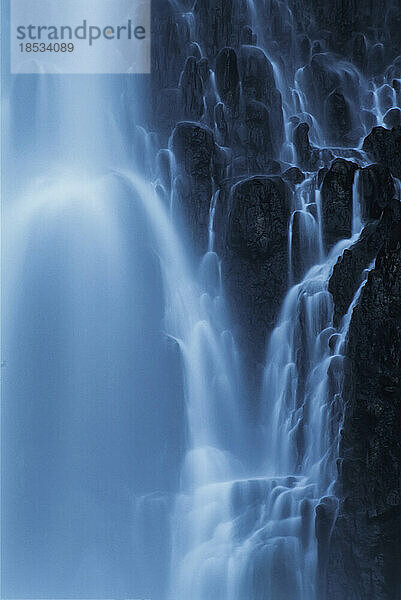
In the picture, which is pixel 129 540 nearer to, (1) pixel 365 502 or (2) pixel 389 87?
(1) pixel 365 502

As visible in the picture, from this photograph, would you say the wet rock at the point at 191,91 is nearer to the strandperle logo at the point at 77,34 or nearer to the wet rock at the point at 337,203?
the strandperle logo at the point at 77,34

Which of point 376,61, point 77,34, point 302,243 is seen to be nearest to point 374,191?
point 302,243

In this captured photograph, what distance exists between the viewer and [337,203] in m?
3.55

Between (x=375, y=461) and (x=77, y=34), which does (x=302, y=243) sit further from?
(x=77, y=34)

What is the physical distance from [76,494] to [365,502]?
1.29m

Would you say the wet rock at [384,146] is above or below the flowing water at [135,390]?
above

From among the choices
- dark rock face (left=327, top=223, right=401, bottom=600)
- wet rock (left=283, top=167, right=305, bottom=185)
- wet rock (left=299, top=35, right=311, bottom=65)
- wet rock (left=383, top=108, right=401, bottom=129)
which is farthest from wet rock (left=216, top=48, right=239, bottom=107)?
dark rock face (left=327, top=223, right=401, bottom=600)

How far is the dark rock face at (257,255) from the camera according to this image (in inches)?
140

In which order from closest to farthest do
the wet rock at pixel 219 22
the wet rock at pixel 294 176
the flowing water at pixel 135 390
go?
1. the flowing water at pixel 135 390
2. the wet rock at pixel 294 176
3. the wet rock at pixel 219 22

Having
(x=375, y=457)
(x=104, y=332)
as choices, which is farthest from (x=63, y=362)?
(x=375, y=457)

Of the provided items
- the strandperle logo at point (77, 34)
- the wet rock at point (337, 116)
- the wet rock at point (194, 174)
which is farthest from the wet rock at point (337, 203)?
the strandperle logo at point (77, 34)

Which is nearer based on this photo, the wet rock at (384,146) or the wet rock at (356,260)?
the wet rock at (356,260)

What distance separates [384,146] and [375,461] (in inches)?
58.9

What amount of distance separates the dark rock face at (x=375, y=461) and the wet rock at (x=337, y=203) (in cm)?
29
